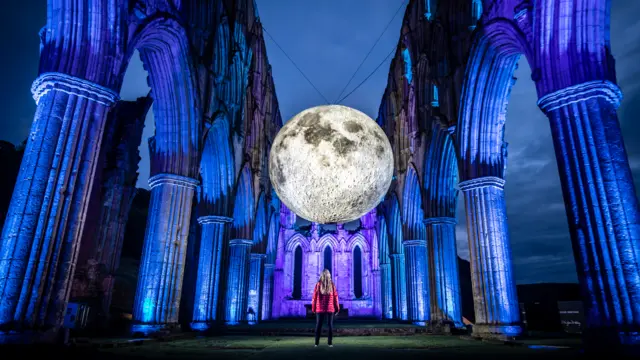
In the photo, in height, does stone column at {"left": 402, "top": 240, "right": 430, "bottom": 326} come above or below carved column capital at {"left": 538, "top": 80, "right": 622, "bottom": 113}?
below

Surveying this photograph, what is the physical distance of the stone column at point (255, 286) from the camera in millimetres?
21498

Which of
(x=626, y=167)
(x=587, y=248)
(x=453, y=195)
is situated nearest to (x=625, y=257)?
(x=587, y=248)

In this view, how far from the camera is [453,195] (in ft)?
49.8

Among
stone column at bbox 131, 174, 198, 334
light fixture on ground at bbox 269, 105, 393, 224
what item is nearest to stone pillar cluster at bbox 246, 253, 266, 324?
stone column at bbox 131, 174, 198, 334

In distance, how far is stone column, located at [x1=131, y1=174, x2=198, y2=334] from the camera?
9.43 meters

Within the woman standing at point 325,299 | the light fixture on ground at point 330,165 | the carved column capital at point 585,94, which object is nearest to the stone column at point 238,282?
the woman standing at point 325,299

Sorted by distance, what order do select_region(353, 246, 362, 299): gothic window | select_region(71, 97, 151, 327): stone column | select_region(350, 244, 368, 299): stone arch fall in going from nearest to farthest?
select_region(71, 97, 151, 327): stone column
select_region(350, 244, 368, 299): stone arch
select_region(353, 246, 362, 299): gothic window

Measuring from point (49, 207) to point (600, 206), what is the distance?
30.1 feet

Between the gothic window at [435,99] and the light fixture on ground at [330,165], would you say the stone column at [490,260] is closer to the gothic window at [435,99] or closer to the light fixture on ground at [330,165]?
the light fixture on ground at [330,165]

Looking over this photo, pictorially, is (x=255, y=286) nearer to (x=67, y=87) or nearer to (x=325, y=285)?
(x=325, y=285)

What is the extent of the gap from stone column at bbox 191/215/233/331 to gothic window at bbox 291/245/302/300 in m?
17.4

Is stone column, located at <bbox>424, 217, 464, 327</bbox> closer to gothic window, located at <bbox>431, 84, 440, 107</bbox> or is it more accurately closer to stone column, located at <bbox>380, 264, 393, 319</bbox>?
gothic window, located at <bbox>431, 84, 440, 107</bbox>

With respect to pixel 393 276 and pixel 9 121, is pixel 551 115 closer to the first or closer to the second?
pixel 393 276

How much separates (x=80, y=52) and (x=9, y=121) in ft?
79.4
